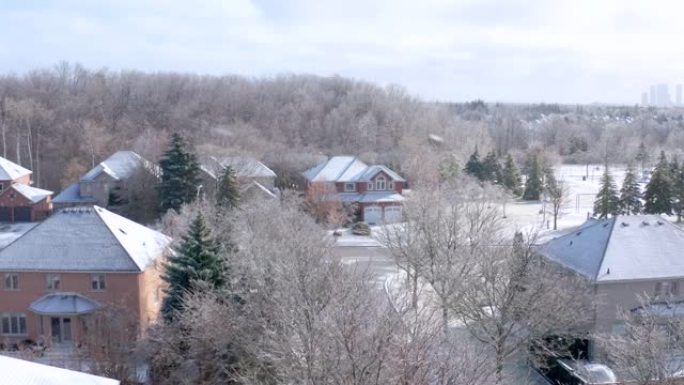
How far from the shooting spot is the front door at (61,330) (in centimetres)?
2397

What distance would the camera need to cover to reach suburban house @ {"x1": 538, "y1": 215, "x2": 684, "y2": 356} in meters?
23.3

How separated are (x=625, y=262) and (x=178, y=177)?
1051 inches

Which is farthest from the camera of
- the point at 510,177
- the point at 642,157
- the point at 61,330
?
the point at 642,157

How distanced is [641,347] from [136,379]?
528 inches

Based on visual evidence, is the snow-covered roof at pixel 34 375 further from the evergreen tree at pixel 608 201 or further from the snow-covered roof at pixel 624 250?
the evergreen tree at pixel 608 201

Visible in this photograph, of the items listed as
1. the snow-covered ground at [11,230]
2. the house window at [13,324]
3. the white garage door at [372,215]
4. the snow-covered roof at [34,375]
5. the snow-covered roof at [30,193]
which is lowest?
the house window at [13,324]

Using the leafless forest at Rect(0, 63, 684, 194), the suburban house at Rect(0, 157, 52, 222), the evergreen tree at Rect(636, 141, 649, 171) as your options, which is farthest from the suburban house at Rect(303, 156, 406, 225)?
the evergreen tree at Rect(636, 141, 649, 171)

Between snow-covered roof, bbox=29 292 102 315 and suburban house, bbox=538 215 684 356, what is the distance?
17.3m

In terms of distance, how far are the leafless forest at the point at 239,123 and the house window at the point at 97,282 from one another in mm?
24730

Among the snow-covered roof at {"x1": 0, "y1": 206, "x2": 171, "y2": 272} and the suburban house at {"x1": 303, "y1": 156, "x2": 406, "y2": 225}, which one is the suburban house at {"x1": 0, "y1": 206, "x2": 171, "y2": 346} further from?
the suburban house at {"x1": 303, "y1": 156, "x2": 406, "y2": 225}

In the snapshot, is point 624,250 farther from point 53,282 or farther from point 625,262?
point 53,282

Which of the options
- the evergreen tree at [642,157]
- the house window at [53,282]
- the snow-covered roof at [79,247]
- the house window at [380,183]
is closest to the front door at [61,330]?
the house window at [53,282]

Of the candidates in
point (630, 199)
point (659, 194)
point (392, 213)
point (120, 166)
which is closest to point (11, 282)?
point (120, 166)

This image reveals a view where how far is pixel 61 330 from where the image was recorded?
2398 cm
